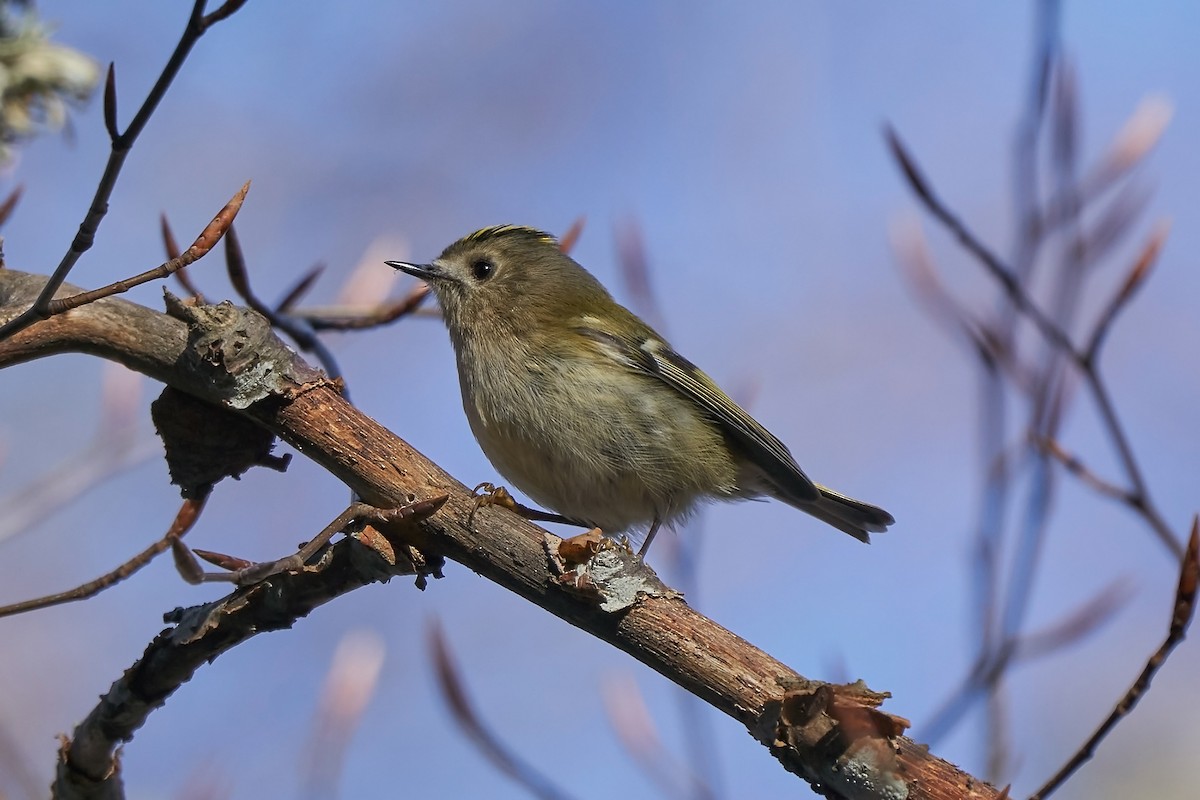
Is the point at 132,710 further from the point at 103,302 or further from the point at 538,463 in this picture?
the point at 538,463

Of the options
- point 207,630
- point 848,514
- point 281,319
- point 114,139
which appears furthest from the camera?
point 848,514

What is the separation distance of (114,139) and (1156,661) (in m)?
1.31

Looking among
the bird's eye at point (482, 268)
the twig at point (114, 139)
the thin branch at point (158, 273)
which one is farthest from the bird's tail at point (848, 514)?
the twig at point (114, 139)

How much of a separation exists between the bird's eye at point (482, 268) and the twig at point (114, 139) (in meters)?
1.79

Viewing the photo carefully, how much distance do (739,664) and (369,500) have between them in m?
0.58

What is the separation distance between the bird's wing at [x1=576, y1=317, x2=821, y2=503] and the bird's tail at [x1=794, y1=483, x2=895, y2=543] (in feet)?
0.18

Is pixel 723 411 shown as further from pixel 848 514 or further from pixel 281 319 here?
pixel 281 319

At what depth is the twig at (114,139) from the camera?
1226 millimetres

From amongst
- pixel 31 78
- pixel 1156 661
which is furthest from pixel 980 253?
pixel 31 78

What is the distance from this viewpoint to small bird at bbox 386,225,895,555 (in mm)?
2496

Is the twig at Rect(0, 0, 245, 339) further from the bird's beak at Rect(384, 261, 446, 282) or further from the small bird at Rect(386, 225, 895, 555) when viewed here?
the bird's beak at Rect(384, 261, 446, 282)

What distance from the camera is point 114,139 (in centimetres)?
128

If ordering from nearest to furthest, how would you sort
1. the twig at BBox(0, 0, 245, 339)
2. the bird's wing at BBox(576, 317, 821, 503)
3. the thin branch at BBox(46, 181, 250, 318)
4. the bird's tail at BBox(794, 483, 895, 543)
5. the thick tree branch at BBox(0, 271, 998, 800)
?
the twig at BBox(0, 0, 245, 339) → the thin branch at BBox(46, 181, 250, 318) → the thick tree branch at BBox(0, 271, 998, 800) → the bird's wing at BBox(576, 317, 821, 503) → the bird's tail at BBox(794, 483, 895, 543)

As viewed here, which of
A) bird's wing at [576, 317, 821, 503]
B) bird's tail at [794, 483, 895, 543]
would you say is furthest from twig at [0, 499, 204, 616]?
bird's tail at [794, 483, 895, 543]
